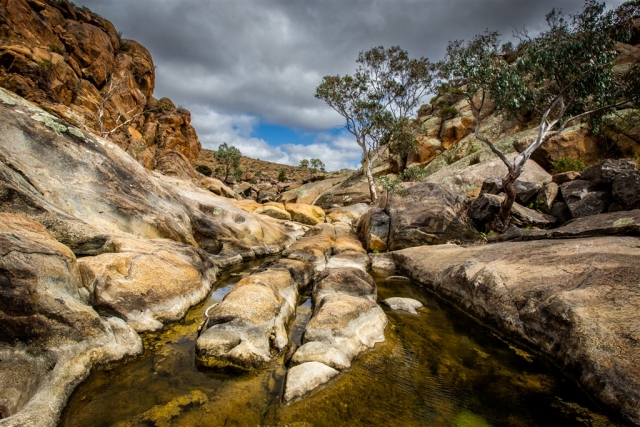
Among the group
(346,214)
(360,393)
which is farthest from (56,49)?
(360,393)

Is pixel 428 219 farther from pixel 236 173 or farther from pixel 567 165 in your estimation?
pixel 236 173

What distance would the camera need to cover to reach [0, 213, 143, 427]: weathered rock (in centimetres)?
400

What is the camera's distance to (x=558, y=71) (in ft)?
49.5

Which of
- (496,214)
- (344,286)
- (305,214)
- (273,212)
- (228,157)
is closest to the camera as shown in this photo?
(344,286)

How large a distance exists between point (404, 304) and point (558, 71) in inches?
592

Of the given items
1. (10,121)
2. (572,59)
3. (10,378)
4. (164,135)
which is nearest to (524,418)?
(10,378)

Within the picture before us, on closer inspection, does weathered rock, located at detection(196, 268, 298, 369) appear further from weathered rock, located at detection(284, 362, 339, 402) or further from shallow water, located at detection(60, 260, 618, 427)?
weathered rock, located at detection(284, 362, 339, 402)

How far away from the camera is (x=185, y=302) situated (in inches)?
308

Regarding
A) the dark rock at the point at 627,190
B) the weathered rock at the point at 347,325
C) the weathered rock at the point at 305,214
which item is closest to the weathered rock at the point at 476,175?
the dark rock at the point at 627,190

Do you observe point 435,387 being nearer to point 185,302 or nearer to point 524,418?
point 524,418

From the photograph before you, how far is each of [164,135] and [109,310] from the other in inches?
2222

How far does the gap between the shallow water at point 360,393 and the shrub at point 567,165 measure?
1865 cm

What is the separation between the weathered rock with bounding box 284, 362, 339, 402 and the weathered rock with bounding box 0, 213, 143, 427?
310 cm

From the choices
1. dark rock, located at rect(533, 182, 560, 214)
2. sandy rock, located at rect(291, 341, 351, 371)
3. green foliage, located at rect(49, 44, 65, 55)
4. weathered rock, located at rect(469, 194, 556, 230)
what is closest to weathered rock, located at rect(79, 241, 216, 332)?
sandy rock, located at rect(291, 341, 351, 371)
